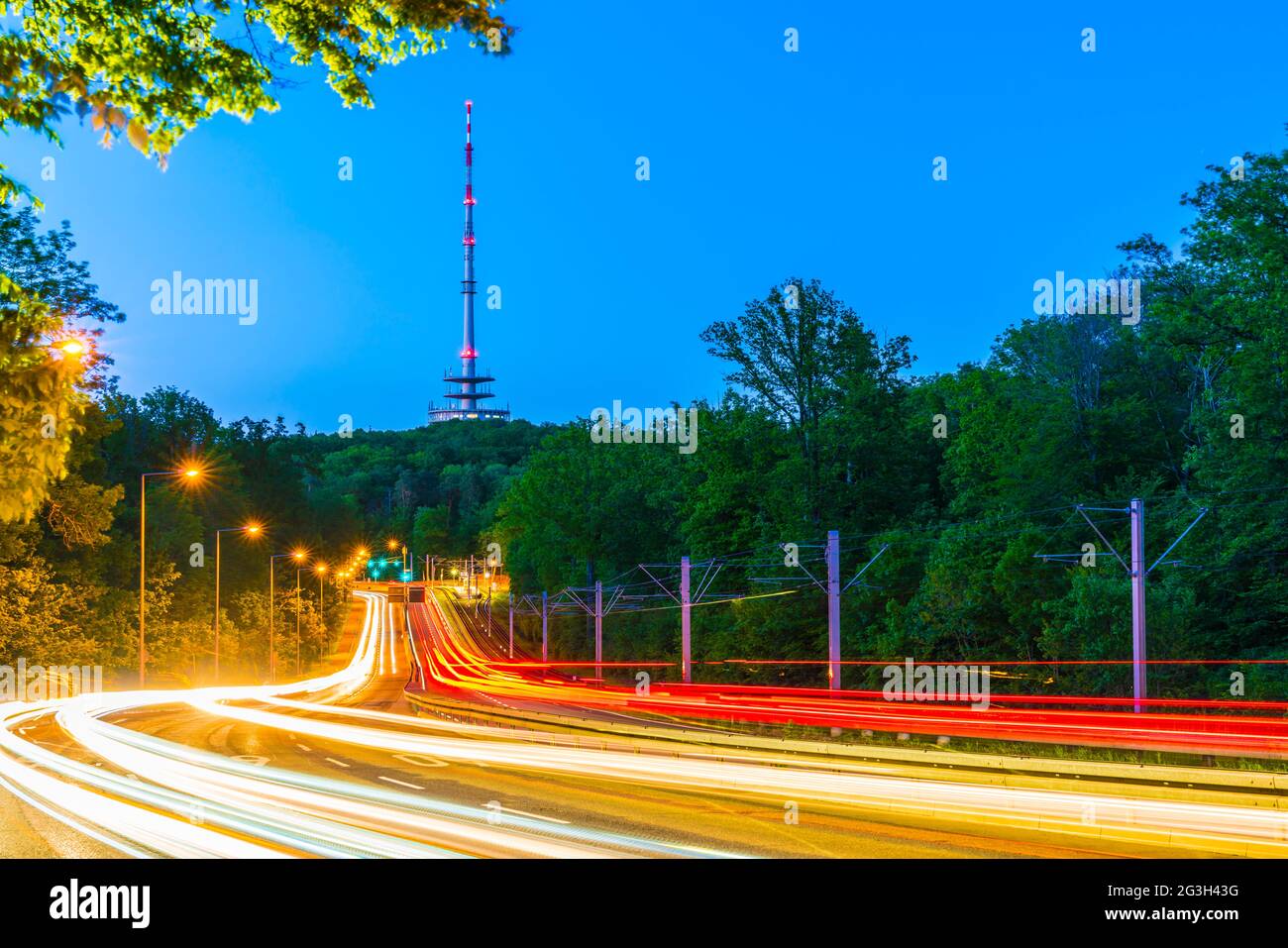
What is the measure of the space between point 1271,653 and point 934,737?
58.7ft

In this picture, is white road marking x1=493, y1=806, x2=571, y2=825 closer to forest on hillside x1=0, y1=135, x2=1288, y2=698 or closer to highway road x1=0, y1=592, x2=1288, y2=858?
highway road x1=0, y1=592, x2=1288, y2=858

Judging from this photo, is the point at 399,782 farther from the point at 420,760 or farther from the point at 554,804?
the point at 420,760

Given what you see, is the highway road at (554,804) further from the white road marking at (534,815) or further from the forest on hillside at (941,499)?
the forest on hillside at (941,499)

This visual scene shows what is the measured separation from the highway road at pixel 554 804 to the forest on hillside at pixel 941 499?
20442 mm

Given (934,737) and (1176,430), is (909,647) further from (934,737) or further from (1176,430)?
(934,737)

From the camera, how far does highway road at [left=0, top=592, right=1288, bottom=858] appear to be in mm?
13836

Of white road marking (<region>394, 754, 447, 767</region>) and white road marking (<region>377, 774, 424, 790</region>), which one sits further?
white road marking (<region>394, 754, 447, 767</region>)

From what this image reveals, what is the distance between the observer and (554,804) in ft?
61.8

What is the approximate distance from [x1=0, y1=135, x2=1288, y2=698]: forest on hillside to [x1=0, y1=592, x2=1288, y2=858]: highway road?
20.4 metres

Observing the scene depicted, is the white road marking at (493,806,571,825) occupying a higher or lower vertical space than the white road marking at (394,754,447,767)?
higher

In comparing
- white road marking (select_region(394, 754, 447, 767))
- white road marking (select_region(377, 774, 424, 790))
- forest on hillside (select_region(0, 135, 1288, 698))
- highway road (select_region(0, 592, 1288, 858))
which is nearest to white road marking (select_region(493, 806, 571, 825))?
highway road (select_region(0, 592, 1288, 858))

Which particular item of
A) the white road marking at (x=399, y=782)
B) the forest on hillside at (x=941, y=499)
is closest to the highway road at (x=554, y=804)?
the white road marking at (x=399, y=782)

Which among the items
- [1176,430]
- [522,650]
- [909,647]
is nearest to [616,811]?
[909,647]

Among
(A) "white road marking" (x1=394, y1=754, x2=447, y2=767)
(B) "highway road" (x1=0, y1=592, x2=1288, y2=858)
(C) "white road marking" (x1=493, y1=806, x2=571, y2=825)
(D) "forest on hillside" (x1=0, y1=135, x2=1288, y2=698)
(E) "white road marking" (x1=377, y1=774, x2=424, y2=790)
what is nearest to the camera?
(B) "highway road" (x1=0, y1=592, x2=1288, y2=858)
